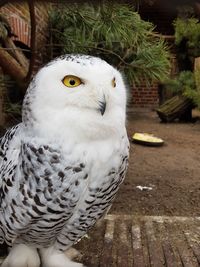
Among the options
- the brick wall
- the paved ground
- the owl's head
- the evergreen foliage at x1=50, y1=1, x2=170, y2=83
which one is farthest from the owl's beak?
the brick wall

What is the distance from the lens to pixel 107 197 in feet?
3.78

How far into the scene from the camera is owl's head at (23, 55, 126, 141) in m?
0.95

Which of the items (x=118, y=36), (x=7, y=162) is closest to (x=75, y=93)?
(x=7, y=162)

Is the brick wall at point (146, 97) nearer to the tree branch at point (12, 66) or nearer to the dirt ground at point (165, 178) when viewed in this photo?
the dirt ground at point (165, 178)

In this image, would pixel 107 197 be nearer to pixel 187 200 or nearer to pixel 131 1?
pixel 131 1

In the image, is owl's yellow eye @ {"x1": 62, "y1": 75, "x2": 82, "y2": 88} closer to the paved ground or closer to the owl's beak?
the owl's beak

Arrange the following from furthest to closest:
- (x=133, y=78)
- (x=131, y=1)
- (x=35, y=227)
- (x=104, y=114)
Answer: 1. (x=133, y=78)
2. (x=35, y=227)
3. (x=104, y=114)
4. (x=131, y=1)

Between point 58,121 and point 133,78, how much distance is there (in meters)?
1.49

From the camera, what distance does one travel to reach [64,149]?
101cm

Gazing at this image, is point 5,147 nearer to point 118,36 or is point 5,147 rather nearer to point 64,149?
point 64,149

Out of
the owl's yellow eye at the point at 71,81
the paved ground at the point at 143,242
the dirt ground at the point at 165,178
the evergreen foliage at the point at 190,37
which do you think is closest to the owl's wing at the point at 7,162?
the owl's yellow eye at the point at 71,81

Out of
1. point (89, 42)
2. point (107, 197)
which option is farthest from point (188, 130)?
point (107, 197)

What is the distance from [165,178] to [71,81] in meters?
2.24

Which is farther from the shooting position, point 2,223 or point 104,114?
point 2,223
